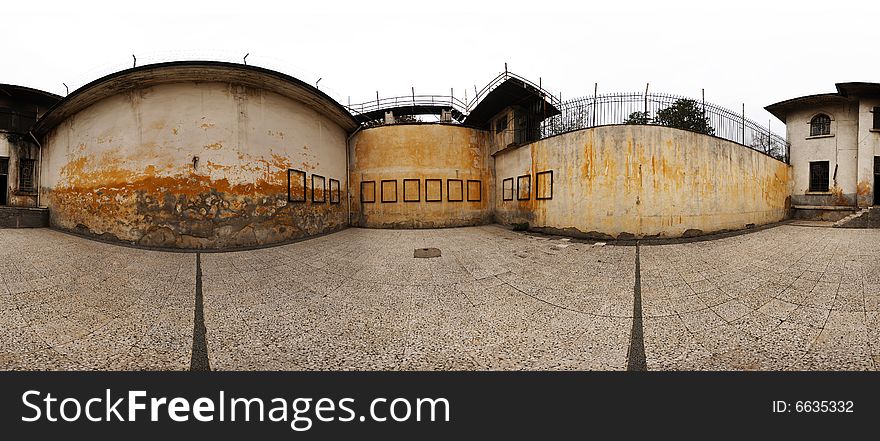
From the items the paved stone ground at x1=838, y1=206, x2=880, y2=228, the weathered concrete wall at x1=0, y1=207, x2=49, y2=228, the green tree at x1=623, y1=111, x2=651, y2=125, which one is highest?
the green tree at x1=623, y1=111, x2=651, y2=125

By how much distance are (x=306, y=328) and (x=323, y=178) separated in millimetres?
10081

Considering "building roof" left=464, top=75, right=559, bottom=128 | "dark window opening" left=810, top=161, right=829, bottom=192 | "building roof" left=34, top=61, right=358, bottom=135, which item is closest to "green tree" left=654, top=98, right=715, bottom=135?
"building roof" left=464, top=75, right=559, bottom=128

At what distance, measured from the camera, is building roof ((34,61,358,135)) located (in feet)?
30.7

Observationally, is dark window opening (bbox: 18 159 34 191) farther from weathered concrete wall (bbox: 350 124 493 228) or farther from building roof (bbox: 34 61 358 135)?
weathered concrete wall (bbox: 350 124 493 228)

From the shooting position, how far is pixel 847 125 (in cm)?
1686

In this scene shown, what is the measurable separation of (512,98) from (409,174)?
5.69 meters

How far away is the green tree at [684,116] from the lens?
38.3 feet

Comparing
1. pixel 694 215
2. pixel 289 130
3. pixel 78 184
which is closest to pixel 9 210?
pixel 78 184

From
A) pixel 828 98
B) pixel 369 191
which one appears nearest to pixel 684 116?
pixel 828 98

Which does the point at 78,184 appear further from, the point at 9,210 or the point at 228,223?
the point at 228,223

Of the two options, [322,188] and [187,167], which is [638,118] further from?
[187,167]

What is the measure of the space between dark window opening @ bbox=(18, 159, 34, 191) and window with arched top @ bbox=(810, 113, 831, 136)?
38.8 meters

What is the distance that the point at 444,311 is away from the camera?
4648 mm

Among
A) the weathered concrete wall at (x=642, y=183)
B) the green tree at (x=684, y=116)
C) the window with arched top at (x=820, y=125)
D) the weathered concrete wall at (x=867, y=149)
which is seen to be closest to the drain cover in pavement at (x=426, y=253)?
the weathered concrete wall at (x=642, y=183)
